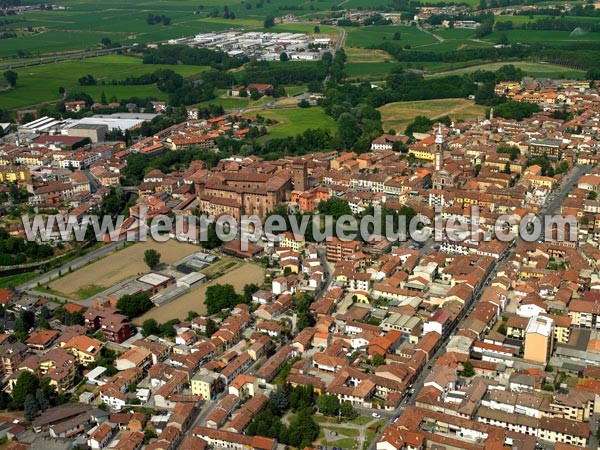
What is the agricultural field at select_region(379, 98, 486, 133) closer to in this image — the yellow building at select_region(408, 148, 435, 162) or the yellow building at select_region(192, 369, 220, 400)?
the yellow building at select_region(408, 148, 435, 162)

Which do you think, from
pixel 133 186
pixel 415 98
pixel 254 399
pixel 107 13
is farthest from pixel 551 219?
pixel 107 13

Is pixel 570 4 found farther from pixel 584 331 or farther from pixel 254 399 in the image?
pixel 254 399

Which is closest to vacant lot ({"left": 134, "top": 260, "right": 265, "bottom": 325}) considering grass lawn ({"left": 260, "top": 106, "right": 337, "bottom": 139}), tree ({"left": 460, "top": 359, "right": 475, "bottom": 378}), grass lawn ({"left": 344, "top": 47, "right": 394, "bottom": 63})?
tree ({"left": 460, "top": 359, "right": 475, "bottom": 378})

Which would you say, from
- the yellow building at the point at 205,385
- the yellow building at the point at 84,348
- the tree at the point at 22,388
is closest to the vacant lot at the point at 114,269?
the yellow building at the point at 84,348

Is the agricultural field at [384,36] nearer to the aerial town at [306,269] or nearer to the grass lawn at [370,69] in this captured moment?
the grass lawn at [370,69]

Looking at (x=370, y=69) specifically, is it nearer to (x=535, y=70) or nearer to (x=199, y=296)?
(x=535, y=70)

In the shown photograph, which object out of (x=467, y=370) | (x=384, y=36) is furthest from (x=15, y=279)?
(x=384, y=36)
